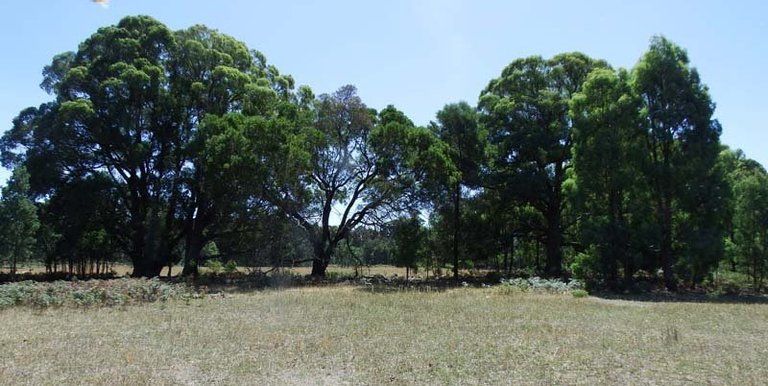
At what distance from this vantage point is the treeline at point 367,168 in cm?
2428

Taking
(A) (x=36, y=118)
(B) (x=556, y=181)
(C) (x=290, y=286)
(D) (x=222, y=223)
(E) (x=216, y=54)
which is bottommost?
(C) (x=290, y=286)

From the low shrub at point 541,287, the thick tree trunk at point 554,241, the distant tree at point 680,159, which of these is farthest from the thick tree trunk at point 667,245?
the thick tree trunk at point 554,241

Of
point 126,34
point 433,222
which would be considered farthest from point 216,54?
point 433,222

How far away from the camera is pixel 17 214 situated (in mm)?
28938

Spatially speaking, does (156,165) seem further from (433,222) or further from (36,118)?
(433,222)

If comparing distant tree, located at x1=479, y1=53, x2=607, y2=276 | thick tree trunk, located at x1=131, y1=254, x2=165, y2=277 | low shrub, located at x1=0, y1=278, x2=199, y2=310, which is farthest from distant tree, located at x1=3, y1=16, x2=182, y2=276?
distant tree, located at x1=479, y1=53, x2=607, y2=276

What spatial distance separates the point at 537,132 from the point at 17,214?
3107 centimetres

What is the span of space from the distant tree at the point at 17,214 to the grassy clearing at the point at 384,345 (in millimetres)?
17566

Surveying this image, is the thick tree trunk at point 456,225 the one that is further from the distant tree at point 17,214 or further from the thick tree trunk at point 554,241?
the distant tree at point 17,214

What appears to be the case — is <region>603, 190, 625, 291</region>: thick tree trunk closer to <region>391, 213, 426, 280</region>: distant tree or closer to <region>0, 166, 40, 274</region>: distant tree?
<region>391, 213, 426, 280</region>: distant tree

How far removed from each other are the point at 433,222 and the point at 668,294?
580 inches

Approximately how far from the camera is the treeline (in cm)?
2428

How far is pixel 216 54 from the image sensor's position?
32.6 metres

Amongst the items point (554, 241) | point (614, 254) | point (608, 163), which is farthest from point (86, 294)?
point (554, 241)
